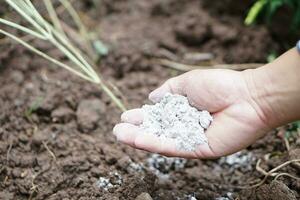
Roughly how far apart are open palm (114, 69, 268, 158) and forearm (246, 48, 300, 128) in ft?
0.09

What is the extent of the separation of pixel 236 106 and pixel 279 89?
178mm

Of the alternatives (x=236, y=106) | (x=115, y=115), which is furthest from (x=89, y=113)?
(x=236, y=106)

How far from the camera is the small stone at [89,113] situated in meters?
2.25

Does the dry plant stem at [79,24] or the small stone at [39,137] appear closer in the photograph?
the small stone at [39,137]

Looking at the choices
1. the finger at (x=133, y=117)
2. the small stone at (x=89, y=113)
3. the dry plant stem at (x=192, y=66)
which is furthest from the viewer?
the dry plant stem at (x=192, y=66)

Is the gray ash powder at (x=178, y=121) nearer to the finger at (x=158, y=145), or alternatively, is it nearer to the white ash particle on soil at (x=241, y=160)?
the finger at (x=158, y=145)

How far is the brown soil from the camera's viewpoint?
1.92m

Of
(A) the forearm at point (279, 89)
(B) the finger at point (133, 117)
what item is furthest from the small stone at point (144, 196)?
(A) the forearm at point (279, 89)

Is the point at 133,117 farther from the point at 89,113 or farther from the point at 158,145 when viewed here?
the point at 89,113

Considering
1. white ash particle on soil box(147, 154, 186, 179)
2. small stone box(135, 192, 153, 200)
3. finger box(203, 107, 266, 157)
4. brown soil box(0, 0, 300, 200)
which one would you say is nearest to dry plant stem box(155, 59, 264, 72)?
brown soil box(0, 0, 300, 200)

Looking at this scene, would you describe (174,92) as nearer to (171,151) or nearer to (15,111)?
(171,151)

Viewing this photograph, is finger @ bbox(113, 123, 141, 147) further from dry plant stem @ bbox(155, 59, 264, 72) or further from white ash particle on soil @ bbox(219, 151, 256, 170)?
dry plant stem @ bbox(155, 59, 264, 72)

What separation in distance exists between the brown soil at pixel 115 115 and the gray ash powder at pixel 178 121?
225mm

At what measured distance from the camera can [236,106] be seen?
180cm
